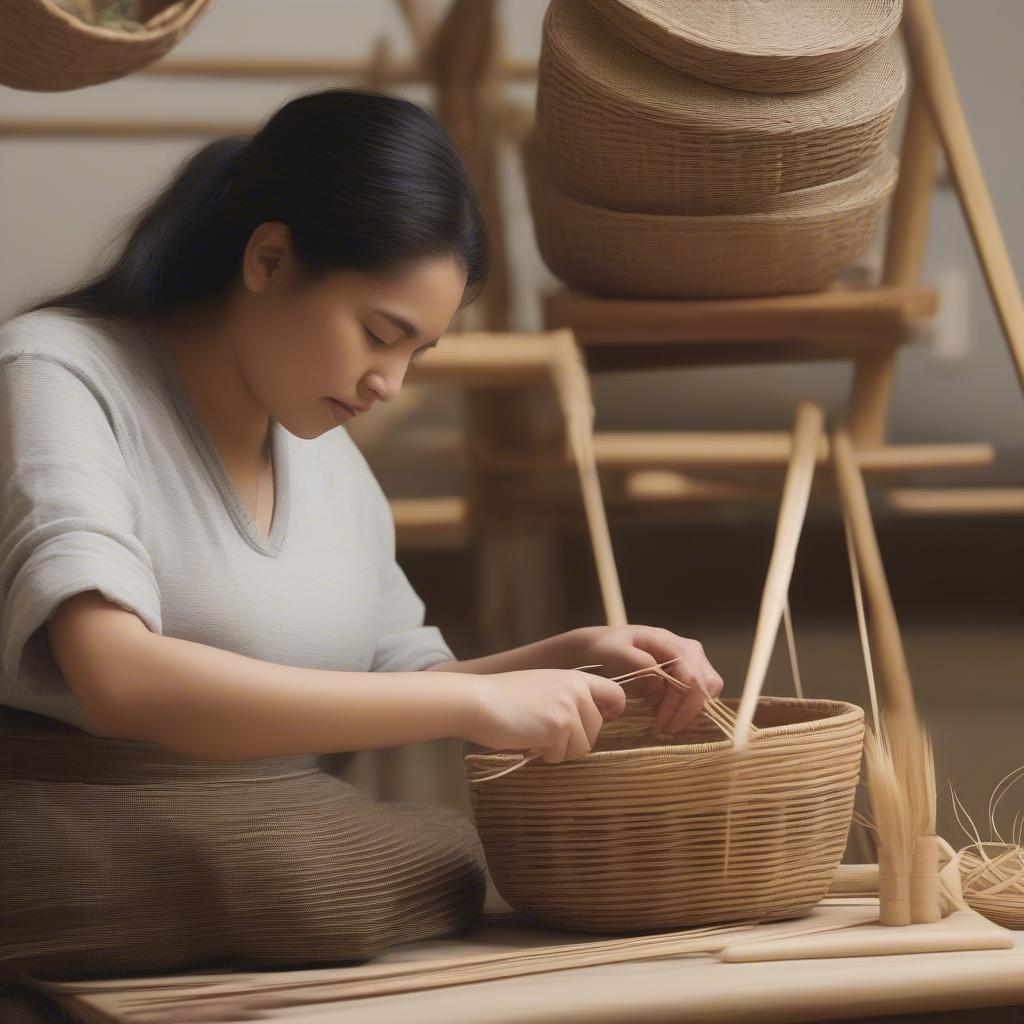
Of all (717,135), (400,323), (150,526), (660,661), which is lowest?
(660,661)

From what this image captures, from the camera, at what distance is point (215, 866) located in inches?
38.1

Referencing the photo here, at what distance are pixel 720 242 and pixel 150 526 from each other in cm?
67

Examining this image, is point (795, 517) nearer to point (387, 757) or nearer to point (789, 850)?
point (789, 850)

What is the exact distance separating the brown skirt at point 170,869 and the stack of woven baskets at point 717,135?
2.23 ft

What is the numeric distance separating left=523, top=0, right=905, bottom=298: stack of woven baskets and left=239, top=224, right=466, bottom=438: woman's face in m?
0.42

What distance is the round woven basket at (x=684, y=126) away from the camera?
4.40 feet

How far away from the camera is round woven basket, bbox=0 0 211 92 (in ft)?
3.57

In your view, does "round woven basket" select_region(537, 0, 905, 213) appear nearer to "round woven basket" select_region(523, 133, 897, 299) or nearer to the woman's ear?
"round woven basket" select_region(523, 133, 897, 299)

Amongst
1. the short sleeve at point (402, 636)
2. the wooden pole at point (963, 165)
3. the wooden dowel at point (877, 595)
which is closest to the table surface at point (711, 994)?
the short sleeve at point (402, 636)

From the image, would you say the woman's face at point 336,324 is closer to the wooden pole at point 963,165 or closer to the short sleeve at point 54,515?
the short sleeve at point 54,515

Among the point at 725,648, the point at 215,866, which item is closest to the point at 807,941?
the point at 215,866

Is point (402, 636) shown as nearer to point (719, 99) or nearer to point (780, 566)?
point (780, 566)

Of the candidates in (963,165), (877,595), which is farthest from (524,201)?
(877,595)

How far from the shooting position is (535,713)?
0.91 meters
